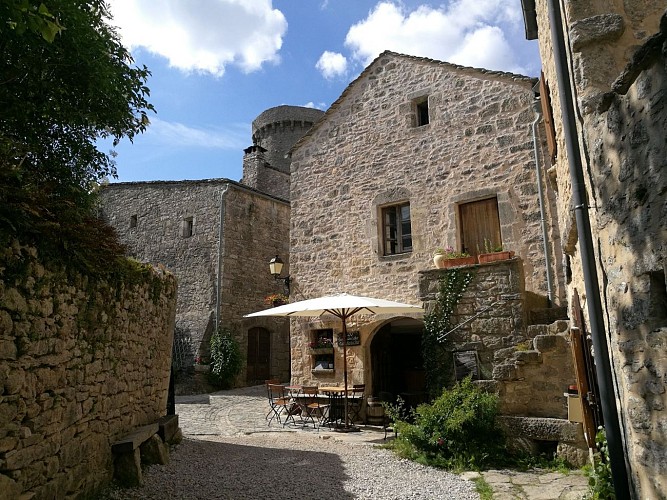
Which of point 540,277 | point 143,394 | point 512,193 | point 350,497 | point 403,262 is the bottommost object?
point 350,497

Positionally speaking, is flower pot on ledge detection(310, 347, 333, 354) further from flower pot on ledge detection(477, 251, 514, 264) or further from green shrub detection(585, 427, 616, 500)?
green shrub detection(585, 427, 616, 500)

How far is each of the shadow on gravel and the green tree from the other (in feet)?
7.82

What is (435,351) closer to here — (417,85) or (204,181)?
(417,85)

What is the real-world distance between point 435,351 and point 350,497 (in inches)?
128

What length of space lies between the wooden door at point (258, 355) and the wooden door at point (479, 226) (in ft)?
29.2

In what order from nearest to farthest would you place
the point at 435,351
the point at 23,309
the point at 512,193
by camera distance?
the point at 23,309 < the point at 435,351 < the point at 512,193

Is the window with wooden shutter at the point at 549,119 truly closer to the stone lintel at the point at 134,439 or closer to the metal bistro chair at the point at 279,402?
the stone lintel at the point at 134,439

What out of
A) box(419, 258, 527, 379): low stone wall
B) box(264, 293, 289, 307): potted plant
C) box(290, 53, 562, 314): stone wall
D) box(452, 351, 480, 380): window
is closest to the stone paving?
box(452, 351, 480, 380): window

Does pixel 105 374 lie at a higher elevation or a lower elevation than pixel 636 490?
higher

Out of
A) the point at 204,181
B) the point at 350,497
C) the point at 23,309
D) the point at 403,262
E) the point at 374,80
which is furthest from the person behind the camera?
the point at 204,181

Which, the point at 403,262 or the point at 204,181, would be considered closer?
the point at 403,262

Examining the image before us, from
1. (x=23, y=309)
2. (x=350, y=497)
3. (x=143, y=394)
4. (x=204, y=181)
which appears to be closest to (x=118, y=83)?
(x=23, y=309)

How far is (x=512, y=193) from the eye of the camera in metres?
8.82

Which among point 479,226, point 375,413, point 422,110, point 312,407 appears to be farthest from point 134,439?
point 422,110
